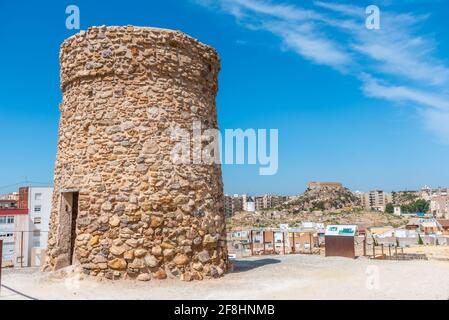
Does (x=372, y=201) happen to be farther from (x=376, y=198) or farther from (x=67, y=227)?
(x=67, y=227)

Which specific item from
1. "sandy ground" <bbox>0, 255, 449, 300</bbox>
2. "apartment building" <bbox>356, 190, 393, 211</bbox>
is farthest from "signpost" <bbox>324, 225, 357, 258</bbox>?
"apartment building" <bbox>356, 190, 393, 211</bbox>

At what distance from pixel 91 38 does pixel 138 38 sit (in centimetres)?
116

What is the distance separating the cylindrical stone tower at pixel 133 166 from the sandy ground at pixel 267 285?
500 mm

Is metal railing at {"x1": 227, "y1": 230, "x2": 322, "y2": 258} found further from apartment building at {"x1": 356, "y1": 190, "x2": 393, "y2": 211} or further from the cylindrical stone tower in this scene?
apartment building at {"x1": 356, "y1": 190, "x2": 393, "y2": 211}

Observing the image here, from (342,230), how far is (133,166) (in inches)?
345

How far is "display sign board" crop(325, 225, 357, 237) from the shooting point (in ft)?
47.7

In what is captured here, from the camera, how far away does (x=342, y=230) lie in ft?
48.5

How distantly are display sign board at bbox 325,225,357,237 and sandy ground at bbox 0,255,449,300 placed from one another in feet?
11.6

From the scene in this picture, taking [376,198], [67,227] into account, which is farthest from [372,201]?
[67,227]

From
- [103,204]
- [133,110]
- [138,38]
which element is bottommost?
[103,204]
